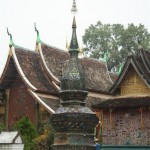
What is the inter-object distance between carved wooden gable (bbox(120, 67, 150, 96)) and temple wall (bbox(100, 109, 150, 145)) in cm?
113

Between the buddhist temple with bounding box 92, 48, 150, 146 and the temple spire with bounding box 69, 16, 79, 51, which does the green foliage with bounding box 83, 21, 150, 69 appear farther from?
the temple spire with bounding box 69, 16, 79, 51

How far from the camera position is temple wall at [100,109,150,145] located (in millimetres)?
23294

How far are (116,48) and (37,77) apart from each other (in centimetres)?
2324

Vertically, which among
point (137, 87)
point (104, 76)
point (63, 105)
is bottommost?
point (63, 105)

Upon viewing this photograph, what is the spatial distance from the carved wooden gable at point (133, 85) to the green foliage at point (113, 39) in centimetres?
2288

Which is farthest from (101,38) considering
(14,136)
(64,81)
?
(64,81)

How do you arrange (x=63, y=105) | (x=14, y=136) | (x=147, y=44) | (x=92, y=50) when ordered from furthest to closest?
(x=92, y=50)
(x=147, y=44)
(x=14, y=136)
(x=63, y=105)

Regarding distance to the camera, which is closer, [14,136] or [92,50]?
[14,136]

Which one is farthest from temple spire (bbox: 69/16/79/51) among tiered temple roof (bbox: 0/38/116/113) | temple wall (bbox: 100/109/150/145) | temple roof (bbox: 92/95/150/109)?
tiered temple roof (bbox: 0/38/116/113)

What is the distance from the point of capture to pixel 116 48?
49562 millimetres

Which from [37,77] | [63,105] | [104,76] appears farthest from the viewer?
[104,76]

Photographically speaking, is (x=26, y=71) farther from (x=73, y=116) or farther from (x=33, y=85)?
(x=73, y=116)

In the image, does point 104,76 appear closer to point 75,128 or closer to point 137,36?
point 137,36

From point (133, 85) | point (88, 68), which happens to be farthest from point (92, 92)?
point (133, 85)
